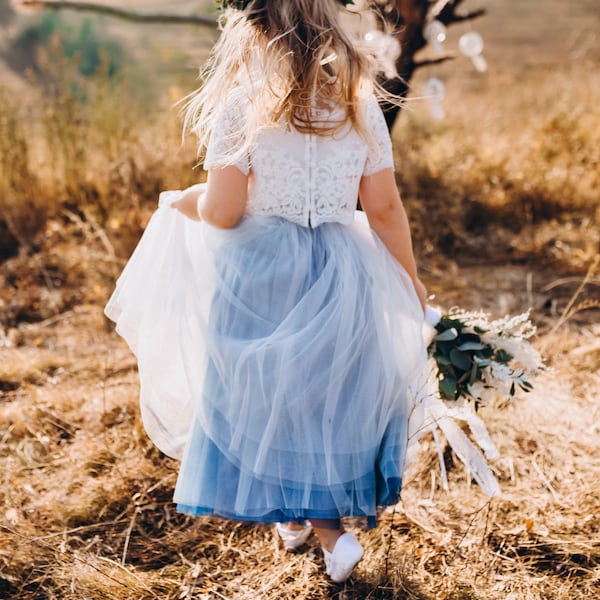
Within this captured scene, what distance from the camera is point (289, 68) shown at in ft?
5.65

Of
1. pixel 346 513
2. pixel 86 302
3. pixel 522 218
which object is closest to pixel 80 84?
pixel 86 302

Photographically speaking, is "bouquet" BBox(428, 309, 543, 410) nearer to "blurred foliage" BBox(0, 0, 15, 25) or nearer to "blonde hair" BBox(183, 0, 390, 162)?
"blonde hair" BBox(183, 0, 390, 162)

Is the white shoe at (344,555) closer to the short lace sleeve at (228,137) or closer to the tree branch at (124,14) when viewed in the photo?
the short lace sleeve at (228,137)

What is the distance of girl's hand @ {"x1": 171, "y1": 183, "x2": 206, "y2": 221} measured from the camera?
195 centimetres

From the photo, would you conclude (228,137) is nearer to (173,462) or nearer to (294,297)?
(294,297)

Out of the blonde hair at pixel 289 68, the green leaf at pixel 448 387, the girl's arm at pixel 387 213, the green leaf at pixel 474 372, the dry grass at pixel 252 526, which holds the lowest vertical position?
the dry grass at pixel 252 526

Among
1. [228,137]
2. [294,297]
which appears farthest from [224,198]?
[294,297]

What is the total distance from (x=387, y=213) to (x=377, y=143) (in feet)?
0.64

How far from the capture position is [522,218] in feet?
15.1

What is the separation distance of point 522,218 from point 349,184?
3.07 m

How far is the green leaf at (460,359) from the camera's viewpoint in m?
2.08

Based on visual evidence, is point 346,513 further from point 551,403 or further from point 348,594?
point 551,403

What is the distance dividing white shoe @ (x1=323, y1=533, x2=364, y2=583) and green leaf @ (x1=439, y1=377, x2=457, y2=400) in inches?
20.1

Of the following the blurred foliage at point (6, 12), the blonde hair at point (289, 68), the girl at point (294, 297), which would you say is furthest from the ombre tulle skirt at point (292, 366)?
the blurred foliage at point (6, 12)
